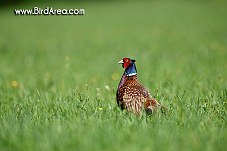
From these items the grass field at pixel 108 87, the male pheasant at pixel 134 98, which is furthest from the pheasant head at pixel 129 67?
the grass field at pixel 108 87

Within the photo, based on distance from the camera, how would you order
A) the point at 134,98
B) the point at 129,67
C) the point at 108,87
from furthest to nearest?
the point at 108,87
the point at 129,67
the point at 134,98

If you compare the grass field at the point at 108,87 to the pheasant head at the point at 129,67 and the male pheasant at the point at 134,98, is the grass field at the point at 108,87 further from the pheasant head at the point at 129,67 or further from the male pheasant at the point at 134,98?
the pheasant head at the point at 129,67

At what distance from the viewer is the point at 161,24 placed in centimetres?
1959

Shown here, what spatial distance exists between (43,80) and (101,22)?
14521 mm

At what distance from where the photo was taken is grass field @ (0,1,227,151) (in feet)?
12.3

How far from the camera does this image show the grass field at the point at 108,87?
12.3 feet

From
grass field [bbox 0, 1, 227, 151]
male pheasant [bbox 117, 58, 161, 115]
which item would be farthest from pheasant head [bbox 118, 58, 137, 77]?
grass field [bbox 0, 1, 227, 151]

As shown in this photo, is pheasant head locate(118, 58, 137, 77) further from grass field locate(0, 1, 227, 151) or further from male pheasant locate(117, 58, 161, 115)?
grass field locate(0, 1, 227, 151)

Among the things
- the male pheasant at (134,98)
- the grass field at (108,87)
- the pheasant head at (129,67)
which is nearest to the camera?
the grass field at (108,87)

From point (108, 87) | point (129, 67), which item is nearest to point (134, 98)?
point (129, 67)

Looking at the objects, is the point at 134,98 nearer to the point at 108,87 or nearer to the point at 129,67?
the point at 129,67

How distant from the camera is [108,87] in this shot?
6457mm

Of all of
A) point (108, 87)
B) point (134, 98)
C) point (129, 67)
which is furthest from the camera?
point (108, 87)

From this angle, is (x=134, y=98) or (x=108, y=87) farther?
(x=108, y=87)
